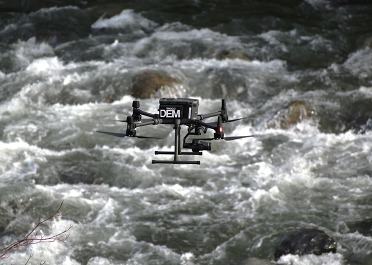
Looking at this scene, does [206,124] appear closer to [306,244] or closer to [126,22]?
[306,244]

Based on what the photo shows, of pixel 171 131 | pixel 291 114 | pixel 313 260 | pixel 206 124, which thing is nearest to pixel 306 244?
pixel 313 260

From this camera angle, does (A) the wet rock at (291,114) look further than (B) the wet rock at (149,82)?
No

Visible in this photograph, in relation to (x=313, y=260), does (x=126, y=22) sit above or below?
above

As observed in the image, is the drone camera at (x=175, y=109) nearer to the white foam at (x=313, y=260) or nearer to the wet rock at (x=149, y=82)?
the white foam at (x=313, y=260)

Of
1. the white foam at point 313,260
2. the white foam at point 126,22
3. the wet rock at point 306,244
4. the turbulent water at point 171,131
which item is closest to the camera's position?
the white foam at point 313,260

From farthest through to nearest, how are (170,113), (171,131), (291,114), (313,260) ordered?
(171,131)
(291,114)
(313,260)
(170,113)

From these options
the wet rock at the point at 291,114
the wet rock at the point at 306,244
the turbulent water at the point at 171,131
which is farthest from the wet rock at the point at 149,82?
the wet rock at the point at 306,244
